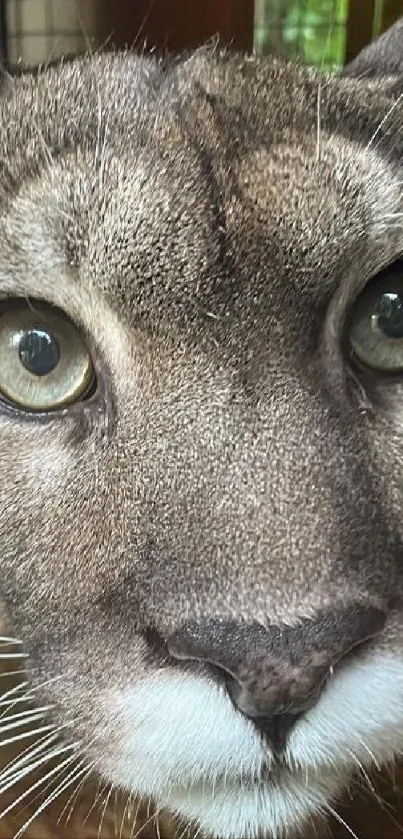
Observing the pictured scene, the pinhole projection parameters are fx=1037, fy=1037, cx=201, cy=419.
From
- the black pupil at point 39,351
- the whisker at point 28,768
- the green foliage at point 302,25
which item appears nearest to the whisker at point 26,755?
the whisker at point 28,768

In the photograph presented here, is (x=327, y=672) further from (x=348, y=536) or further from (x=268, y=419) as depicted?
(x=268, y=419)

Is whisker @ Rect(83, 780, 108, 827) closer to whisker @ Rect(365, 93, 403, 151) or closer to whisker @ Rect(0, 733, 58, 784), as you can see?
Result: whisker @ Rect(0, 733, 58, 784)

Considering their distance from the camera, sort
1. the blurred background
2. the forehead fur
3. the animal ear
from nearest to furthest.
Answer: the forehead fur, the animal ear, the blurred background

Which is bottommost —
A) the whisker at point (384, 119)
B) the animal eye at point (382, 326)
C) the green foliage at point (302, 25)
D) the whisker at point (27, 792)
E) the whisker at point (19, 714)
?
the whisker at point (27, 792)

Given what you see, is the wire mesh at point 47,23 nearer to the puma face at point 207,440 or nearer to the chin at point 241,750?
the puma face at point 207,440

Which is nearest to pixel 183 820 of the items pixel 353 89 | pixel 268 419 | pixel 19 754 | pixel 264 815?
pixel 264 815

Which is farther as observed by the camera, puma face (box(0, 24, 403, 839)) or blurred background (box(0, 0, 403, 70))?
blurred background (box(0, 0, 403, 70))

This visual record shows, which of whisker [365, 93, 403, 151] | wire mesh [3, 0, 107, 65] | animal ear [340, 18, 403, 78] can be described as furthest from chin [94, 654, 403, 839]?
wire mesh [3, 0, 107, 65]

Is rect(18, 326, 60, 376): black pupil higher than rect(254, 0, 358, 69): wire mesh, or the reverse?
rect(254, 0, 358, 69): wire mesh
